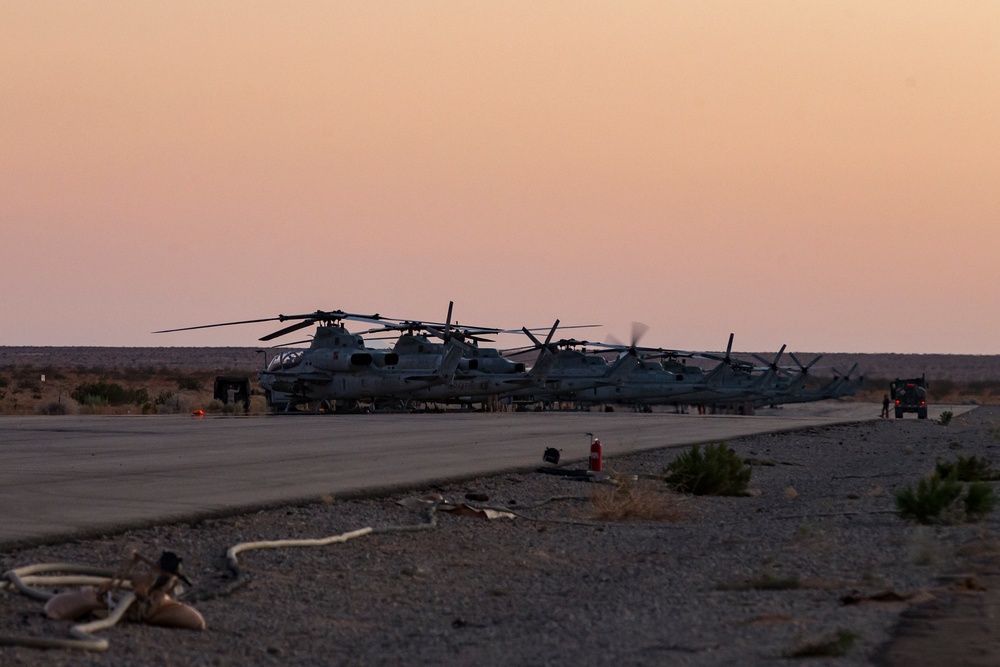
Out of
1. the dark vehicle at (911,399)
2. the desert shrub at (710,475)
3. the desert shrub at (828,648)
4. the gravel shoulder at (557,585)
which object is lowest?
the gravel shoulder at (557,585)

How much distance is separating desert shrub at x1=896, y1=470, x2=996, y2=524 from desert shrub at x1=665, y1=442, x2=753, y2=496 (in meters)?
4.82

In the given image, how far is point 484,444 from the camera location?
2850 cm

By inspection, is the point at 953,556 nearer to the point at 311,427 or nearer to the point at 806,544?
the point at 806,544

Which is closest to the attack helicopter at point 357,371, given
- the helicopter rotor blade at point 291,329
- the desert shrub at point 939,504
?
the helicopter rotor blade at point 291,329

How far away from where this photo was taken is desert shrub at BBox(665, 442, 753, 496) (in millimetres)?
20062

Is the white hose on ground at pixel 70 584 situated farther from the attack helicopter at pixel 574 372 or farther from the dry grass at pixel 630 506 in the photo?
the attack helicopter at pixel 574 372

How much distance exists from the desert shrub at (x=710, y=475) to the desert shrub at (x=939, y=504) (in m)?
4.82

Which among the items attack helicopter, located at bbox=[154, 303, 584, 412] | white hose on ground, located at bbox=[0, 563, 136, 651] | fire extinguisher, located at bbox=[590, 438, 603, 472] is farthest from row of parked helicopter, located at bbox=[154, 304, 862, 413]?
white hose on ground, located at bbox=[0, 563, 136, 651]

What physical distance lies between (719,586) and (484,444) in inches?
723

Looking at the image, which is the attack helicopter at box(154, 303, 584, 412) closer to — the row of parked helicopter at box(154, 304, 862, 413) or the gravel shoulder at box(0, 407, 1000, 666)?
the row of parked helicopter at box(154, 304, 862, 413)

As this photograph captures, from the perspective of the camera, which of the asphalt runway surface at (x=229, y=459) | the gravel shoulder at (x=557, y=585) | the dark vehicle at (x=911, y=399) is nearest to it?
the gravel shoulder at (x=557, y=585)

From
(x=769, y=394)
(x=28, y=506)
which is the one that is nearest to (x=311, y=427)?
(x=28, y=506)

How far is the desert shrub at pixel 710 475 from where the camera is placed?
20.1 m

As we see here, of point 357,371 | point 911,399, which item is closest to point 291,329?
point 357,371
